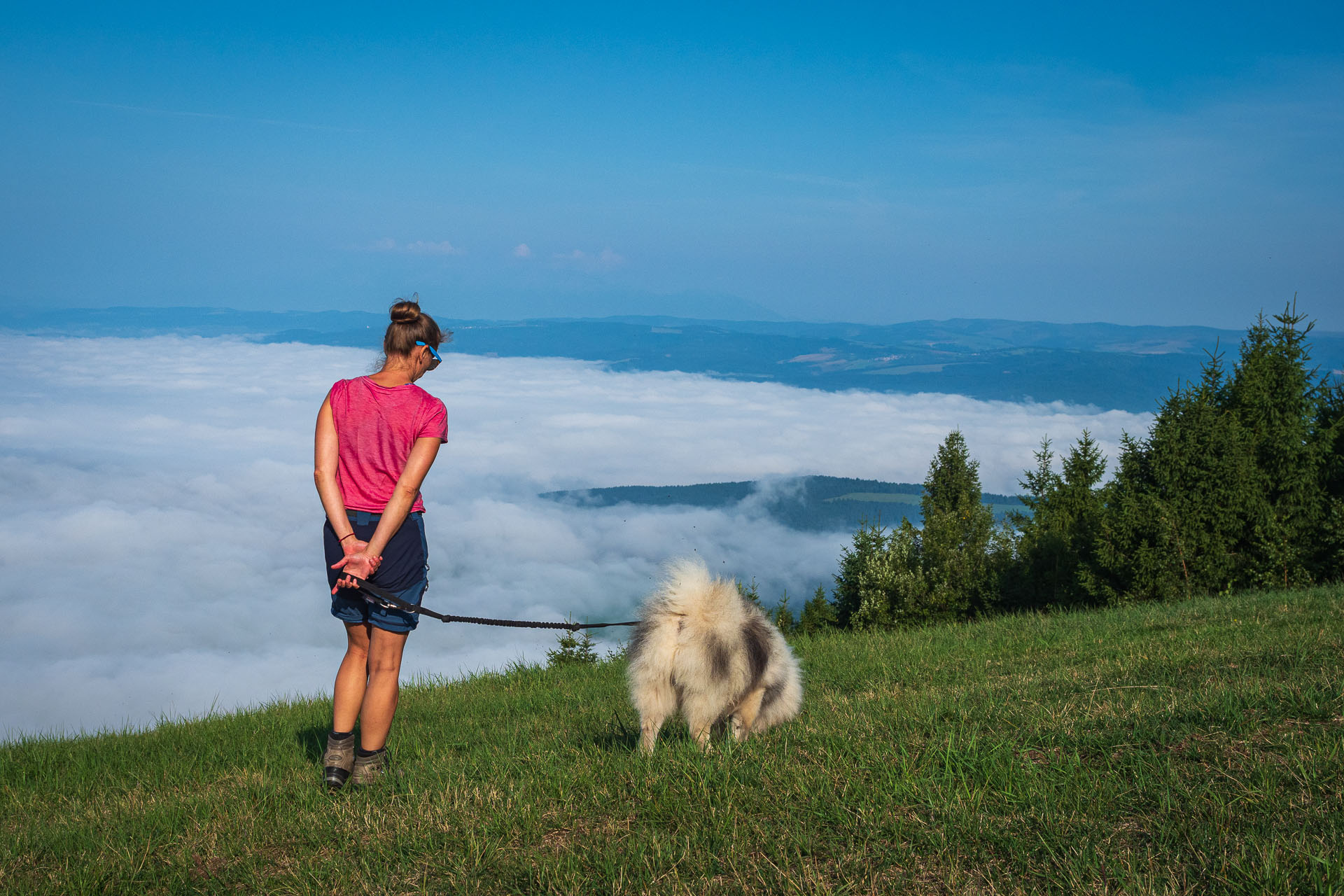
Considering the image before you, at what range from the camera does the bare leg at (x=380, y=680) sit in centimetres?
549

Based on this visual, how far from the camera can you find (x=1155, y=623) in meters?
12.5

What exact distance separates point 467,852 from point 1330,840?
3.68 m

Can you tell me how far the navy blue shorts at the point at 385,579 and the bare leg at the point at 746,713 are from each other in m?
2.30

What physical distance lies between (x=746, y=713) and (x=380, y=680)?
2.48 meters

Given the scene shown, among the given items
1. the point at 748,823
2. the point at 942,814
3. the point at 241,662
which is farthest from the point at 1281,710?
the point at 241,662

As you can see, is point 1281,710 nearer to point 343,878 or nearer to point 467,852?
point 467,852

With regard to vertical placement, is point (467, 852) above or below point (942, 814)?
below

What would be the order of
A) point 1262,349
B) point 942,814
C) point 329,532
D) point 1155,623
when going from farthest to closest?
point 1262,349
point 1155,623
point 329,532
point 942,814

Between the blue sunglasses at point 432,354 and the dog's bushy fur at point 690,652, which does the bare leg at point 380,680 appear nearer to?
the dog's bushy fur at point 690,652

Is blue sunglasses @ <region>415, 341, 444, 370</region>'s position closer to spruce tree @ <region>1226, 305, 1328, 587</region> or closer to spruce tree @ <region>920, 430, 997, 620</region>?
spruce tree @ <region>1226, 305, 1328, 587</region>

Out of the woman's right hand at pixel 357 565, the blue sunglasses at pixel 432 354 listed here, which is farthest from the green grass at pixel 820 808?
the blue sunglasses at pixel 432 354

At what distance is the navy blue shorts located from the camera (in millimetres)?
5344

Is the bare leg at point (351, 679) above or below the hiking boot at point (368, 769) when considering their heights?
above

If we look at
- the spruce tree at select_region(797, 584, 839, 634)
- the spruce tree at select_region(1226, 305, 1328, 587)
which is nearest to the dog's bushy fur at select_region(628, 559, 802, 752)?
the spruce tree at select_region(1226, 305, 1328, 587)
